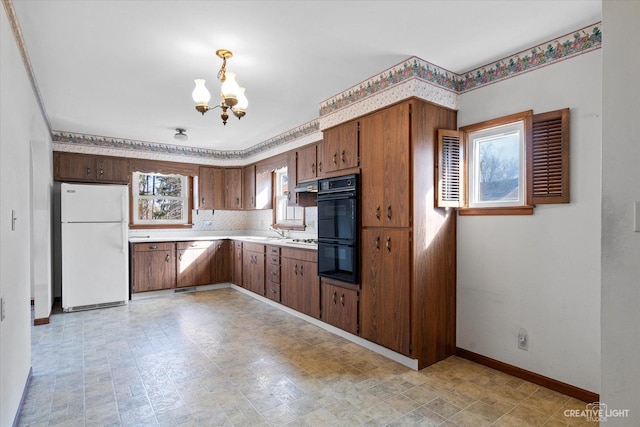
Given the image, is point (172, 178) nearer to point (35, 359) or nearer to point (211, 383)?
point (35, 359)

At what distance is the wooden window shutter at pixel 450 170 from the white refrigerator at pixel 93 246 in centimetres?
425

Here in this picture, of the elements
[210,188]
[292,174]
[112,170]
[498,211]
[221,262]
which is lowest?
[221,262]

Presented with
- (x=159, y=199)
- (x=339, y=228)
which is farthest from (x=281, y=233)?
(x=159, y=199)

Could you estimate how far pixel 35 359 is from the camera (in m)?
3.00

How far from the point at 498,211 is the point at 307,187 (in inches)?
88.7

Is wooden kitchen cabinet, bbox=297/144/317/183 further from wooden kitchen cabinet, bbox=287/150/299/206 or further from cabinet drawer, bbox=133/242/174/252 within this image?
cabinet drawer, bbox=133/242/174/252

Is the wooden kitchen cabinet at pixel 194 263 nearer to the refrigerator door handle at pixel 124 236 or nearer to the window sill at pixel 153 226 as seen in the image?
the window sill at pixel 153 226

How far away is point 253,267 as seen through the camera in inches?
205

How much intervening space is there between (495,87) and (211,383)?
3259 millimetres

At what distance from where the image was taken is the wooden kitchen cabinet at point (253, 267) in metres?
4.99

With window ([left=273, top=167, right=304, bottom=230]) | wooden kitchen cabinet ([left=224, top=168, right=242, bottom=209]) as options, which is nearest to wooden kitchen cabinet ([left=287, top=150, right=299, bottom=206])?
window ([left=273, top=167, right=304, bottom=230])

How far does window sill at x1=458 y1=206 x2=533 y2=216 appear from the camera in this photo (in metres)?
2.61

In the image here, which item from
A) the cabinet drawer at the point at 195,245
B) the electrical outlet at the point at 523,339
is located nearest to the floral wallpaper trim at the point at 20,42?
the cabinet drawer at the point at 195,245

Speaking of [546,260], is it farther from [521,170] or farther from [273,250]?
[273,250]
